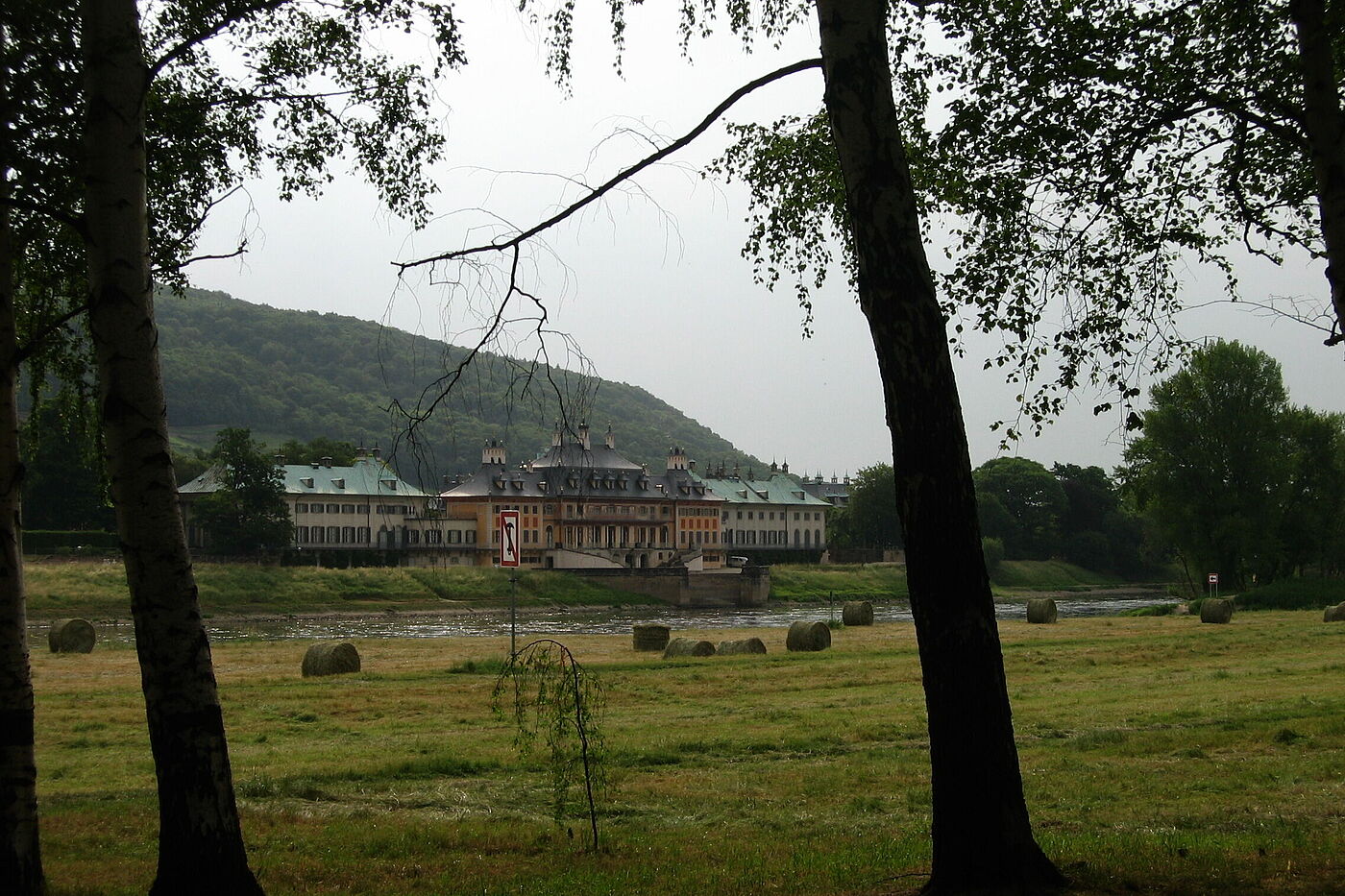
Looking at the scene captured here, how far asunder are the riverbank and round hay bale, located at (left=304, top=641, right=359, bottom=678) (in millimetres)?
35126

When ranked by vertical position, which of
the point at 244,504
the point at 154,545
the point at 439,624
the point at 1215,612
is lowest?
the point at 439,624

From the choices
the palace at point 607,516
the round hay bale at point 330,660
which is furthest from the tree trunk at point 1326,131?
the palace at point 607,516

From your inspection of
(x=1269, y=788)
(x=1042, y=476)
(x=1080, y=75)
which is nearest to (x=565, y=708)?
(x=1080, y=75)

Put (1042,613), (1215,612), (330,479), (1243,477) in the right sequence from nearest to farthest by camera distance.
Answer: (1215,612), (1042,613), (1243,477), (330,479)

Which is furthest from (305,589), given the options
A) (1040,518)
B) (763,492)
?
(1040,518)

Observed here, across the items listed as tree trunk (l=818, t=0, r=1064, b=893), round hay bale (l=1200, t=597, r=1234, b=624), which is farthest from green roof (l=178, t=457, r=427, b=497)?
tree trunk (l=818, t=0, r=1064, b=893)

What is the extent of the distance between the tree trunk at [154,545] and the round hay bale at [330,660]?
709 inches

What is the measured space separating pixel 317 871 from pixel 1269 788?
7598mm

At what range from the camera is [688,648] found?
89.1ft

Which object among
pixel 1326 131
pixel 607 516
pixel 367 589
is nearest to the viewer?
pixel 1326 131

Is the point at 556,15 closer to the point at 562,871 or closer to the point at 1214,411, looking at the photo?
the point at 562,871

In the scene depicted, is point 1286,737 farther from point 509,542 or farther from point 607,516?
point 607,516

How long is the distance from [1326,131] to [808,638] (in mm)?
23384

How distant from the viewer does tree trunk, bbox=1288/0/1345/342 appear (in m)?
7.41
